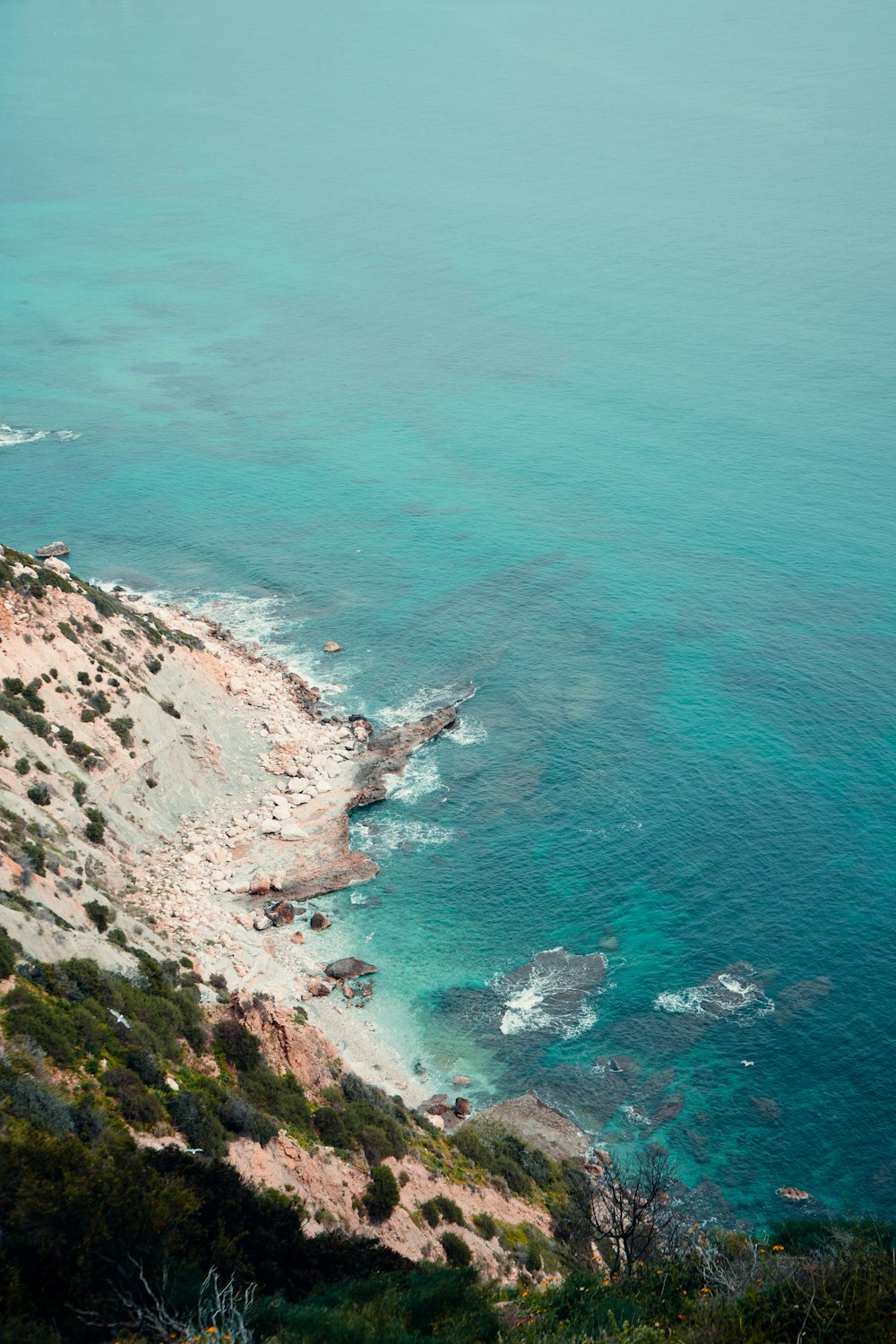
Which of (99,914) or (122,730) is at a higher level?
(99,914)

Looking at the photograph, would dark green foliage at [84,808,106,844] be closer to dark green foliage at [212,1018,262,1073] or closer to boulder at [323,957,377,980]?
boulder at [323,957,377,980]

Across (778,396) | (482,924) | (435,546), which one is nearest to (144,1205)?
(482,924)

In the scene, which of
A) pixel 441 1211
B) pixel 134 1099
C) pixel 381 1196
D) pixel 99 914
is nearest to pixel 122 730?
pixel 99 914

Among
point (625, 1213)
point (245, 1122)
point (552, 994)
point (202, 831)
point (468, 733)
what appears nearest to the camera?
point (245, 1122)

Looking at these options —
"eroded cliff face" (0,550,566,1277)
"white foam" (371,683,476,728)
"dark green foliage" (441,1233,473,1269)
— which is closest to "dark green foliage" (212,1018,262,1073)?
"eroded cliff face" (0,550,566,1277)

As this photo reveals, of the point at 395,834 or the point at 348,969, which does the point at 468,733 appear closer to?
the point at 395,834
